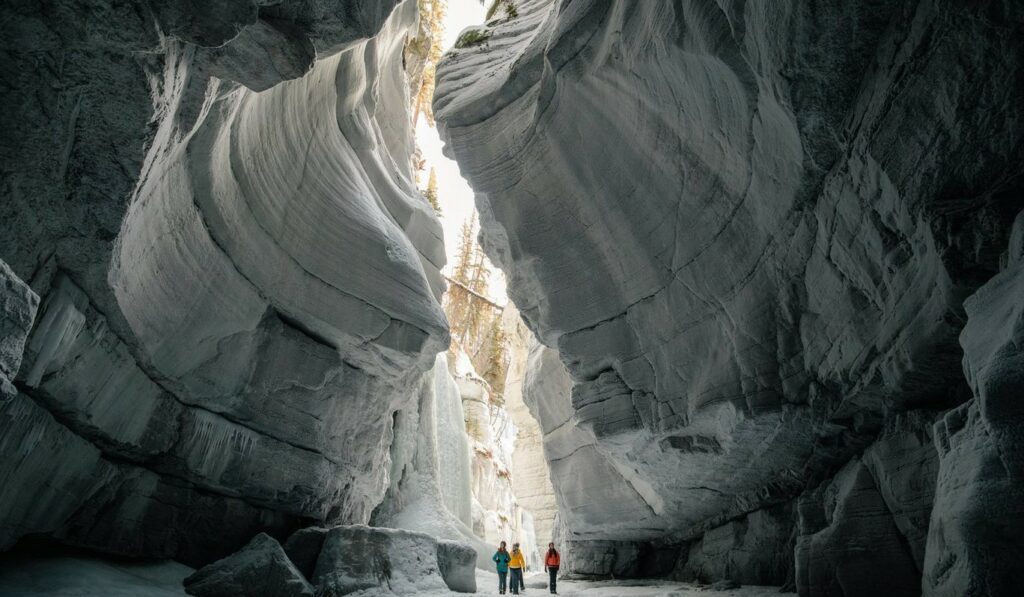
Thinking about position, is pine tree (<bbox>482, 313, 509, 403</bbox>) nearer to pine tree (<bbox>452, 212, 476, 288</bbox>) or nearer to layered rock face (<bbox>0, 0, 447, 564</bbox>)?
pine tree (<bbox>452, 212, 476, 288</bbox>)

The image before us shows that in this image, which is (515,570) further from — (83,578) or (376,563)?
(83,578)

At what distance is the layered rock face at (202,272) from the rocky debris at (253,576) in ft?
2.73

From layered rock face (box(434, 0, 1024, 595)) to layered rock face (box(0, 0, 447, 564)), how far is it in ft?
8.92

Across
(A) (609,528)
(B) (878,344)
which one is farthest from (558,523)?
(B) (878,344)

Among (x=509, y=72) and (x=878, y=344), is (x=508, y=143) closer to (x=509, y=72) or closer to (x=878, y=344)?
(x=509, y=72)

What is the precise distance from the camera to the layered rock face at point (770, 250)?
3.97 meters

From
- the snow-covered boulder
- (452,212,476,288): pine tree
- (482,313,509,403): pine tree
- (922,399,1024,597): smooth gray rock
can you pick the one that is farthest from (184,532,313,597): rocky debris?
(452,212,476,288): pine tree

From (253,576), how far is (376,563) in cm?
215

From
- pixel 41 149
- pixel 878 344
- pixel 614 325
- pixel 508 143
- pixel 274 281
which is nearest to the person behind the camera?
pixel 41 149

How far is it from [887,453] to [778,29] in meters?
4.20

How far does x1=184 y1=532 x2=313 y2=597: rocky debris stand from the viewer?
26.4 feet

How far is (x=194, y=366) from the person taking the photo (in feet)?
27.3

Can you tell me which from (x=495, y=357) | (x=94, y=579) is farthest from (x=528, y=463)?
(x=94, y=579)

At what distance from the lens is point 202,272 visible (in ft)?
26.7
